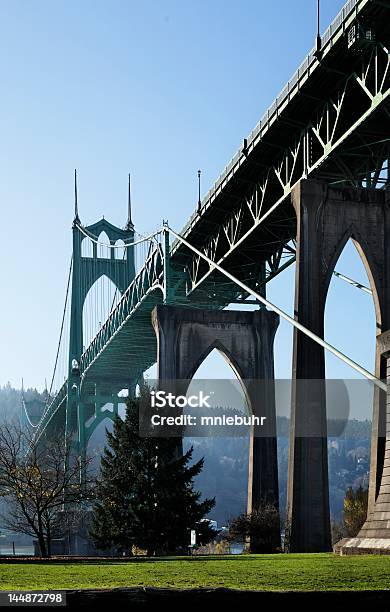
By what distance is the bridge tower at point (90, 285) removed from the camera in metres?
89.1

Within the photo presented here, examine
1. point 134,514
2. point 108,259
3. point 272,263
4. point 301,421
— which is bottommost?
point 134,514

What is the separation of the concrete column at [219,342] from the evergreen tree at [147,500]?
41.2 feet

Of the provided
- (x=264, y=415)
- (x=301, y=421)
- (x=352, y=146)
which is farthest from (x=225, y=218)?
(x=301, y=421)

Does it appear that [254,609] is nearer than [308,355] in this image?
Yes

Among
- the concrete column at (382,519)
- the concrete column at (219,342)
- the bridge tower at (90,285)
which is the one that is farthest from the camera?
the bridge tower at (90,285)

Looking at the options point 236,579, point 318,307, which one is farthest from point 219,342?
point 236,579

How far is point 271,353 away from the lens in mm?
54469

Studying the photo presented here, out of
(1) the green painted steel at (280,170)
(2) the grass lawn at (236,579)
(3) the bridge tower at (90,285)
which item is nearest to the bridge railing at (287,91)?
(1) the green painted steel at (280,170)

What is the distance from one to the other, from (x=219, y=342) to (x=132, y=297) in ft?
48.4

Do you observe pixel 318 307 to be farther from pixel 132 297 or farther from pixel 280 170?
pixel 132 297

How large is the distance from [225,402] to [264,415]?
363 inches

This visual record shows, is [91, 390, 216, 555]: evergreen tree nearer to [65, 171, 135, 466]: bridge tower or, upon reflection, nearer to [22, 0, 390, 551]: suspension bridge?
[22, 0, 390, 551]: suspension bridge

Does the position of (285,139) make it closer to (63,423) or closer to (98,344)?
(98,344)

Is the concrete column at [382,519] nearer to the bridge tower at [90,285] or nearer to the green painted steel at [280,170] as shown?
the green painted steel at [280,170]
